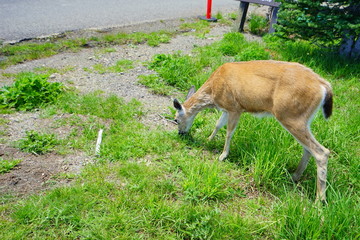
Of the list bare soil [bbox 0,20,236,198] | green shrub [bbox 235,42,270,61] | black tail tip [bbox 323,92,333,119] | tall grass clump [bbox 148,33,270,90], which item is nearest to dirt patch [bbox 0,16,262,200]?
bare soil [bbox 0,20,236,198]

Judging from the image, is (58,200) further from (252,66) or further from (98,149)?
(252,66)

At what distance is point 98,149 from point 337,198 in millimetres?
2990

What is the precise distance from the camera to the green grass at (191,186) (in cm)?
329

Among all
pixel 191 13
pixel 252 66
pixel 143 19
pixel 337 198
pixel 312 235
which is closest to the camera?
pixel 312 235

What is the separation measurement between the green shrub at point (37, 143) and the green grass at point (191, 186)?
0.97 ft

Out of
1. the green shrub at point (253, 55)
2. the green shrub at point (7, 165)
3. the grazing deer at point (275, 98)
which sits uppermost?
the grazing deer at point (275, 98)

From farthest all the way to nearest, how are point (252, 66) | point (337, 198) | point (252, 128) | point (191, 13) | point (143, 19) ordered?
point (191, 13), point (143, 19), point (252, 128), point (252, 66), point (337, 198)

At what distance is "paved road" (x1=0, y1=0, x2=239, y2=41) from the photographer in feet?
28.3

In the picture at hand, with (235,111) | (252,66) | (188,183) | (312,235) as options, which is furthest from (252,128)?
(312,235)

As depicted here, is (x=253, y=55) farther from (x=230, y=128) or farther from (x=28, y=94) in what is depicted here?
(x=28, y=94)

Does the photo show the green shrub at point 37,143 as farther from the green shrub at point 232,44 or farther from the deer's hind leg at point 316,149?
the green shrub at point 232,44

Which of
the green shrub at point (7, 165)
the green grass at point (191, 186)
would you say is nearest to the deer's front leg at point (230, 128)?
the green grass at point (191, 186)

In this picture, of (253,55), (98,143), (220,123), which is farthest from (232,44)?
(98,143)

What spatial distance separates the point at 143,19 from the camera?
1040 centimetres
